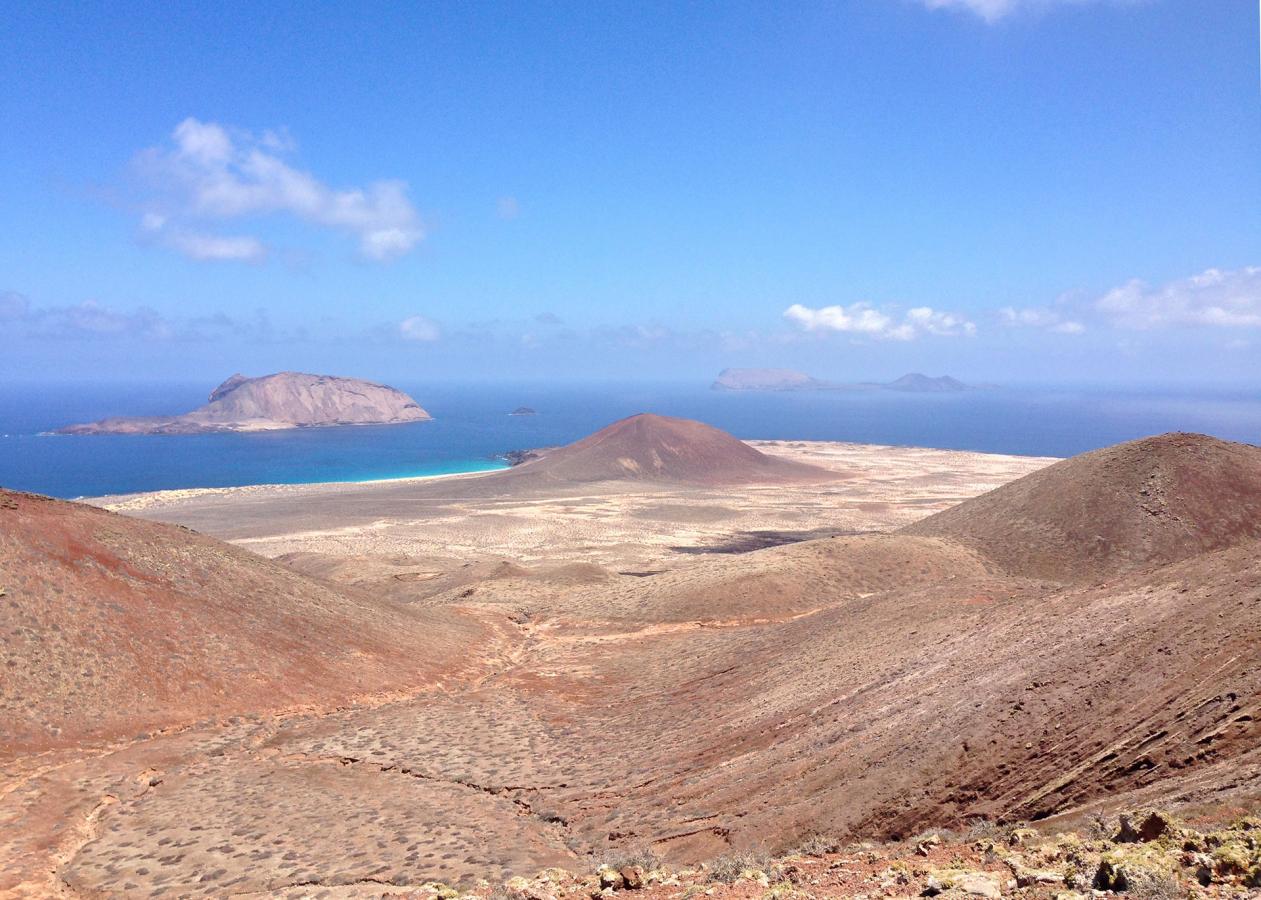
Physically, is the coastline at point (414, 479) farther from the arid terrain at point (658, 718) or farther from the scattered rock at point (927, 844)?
the scattered rock at point (927, 844)

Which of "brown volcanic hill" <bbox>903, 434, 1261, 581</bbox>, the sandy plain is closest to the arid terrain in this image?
"brown volcanic hill" <bbox>903, 434, 1261, 581</bbox>

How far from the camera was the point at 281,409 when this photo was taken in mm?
156125

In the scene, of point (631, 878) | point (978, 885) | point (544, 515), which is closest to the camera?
point (978, 885)

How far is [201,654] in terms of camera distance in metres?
17.6

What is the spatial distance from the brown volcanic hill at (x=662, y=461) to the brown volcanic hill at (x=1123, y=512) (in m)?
46.8

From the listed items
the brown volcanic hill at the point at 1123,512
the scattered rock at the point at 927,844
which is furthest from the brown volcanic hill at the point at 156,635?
the brown volcanic hill at the point at 1123,512

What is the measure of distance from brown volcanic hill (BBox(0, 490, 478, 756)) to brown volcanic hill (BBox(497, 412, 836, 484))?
55.9 m

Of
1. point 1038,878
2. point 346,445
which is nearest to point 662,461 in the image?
point 346,445

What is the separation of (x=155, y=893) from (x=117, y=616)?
385 inches

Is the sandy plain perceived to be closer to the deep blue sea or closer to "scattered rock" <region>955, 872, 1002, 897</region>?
the deep blue sea

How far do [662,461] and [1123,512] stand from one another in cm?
5642

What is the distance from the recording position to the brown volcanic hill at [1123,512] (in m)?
28.9

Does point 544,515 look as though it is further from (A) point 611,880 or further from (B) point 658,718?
(A) point 611,880

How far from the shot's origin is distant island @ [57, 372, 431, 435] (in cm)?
13988
